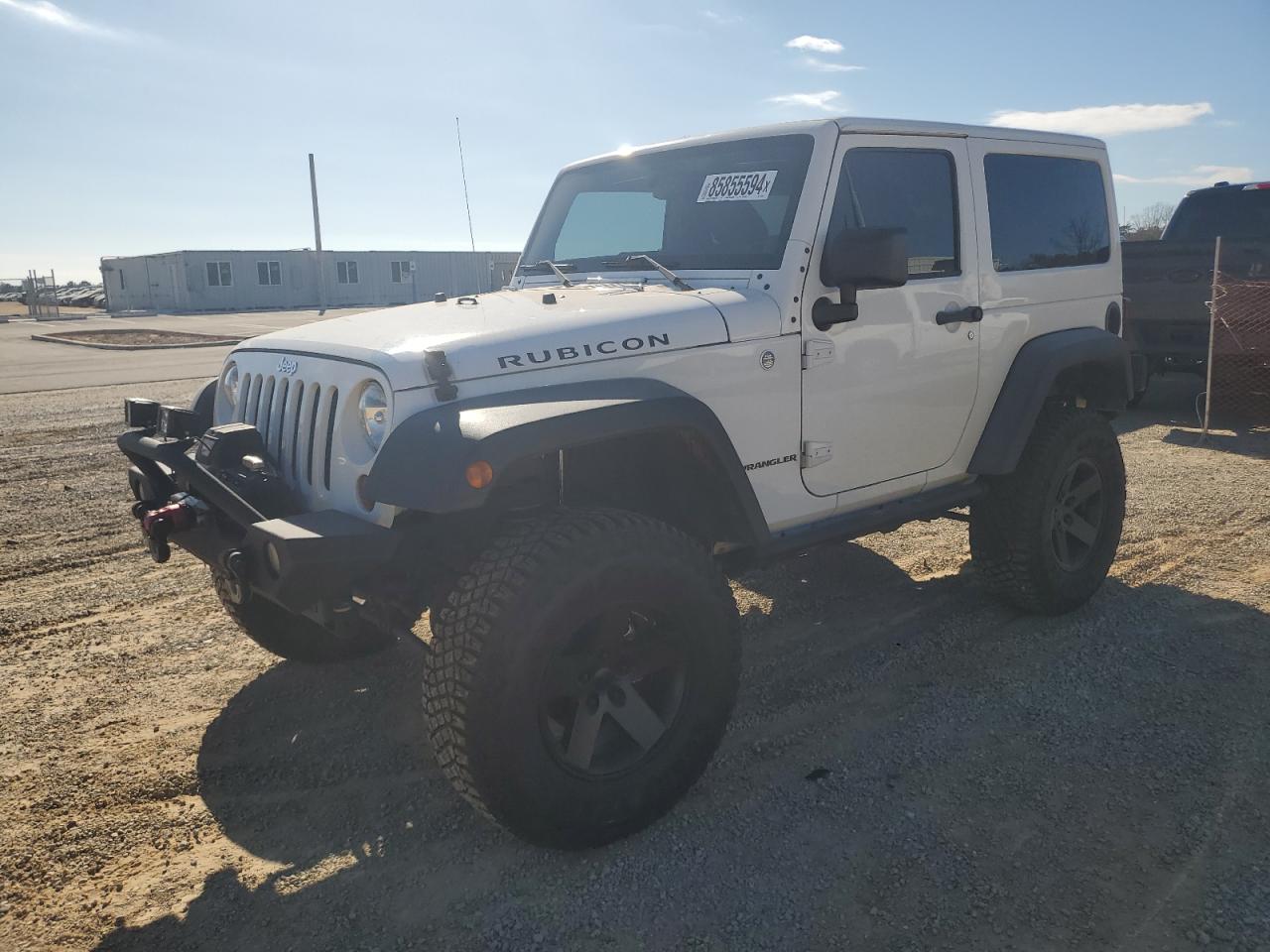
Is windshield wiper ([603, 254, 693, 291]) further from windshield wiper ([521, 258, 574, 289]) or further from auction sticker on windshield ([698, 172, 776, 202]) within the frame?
auction sticker on windshield ([698, 172, 776, 202])

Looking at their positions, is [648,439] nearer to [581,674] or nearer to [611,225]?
[581,674]

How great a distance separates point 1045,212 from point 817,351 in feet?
5.92

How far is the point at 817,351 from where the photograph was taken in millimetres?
3408

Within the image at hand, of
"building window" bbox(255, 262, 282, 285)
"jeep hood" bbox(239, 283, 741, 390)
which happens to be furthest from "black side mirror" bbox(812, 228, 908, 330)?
"building window" bbox(255, 262, 282, 285)

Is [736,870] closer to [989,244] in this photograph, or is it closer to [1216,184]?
[989,244]

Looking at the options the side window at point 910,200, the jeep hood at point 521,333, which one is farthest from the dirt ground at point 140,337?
the side window at point 910,200

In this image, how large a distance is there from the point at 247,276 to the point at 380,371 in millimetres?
42057

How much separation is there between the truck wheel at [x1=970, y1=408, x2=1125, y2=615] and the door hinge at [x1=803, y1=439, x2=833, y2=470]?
1240 mm

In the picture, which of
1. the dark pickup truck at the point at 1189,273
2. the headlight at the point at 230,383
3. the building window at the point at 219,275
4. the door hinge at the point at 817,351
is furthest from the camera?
the building window at the point at 219,275

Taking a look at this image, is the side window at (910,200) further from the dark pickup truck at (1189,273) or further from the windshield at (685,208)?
the dark pickup truck at (1189,273)

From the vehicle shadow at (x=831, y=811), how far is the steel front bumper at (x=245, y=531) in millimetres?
786

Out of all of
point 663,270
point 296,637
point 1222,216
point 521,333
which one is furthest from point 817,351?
point 1222,216

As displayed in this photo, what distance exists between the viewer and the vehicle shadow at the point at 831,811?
252 cm

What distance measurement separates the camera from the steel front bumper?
8.17ft
